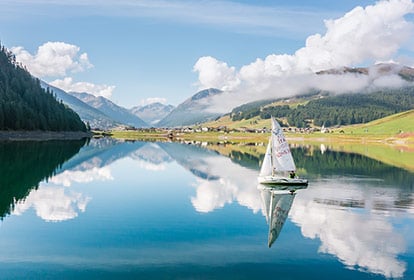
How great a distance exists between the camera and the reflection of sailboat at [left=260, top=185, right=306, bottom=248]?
33519 millimetres

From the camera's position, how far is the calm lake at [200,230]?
24.0 m

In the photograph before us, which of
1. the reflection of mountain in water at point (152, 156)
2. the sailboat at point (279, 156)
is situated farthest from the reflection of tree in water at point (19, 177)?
the sailboat at point (279, 156)

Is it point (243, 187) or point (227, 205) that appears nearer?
point (227, 205)

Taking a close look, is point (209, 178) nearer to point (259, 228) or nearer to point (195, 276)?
point (259, 228)

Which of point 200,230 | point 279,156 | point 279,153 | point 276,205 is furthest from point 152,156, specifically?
point 200,230

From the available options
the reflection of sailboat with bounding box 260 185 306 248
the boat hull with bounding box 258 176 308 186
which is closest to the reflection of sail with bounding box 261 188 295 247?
the reflection of sailboat with bounding box 260 185 306 248

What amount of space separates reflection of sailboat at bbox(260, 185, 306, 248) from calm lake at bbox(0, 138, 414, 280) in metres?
0.24

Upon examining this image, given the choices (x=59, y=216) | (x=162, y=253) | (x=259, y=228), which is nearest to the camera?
(x=162, y=253)

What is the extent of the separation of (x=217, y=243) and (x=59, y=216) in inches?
585

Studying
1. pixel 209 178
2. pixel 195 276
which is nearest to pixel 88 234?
pixel 195 276

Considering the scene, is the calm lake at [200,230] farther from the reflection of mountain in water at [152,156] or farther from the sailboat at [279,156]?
the reflection of mountain in water at [152,156]

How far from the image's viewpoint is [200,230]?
32.8 meters

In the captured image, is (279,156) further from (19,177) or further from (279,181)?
(19,177)

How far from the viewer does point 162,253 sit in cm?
2638
